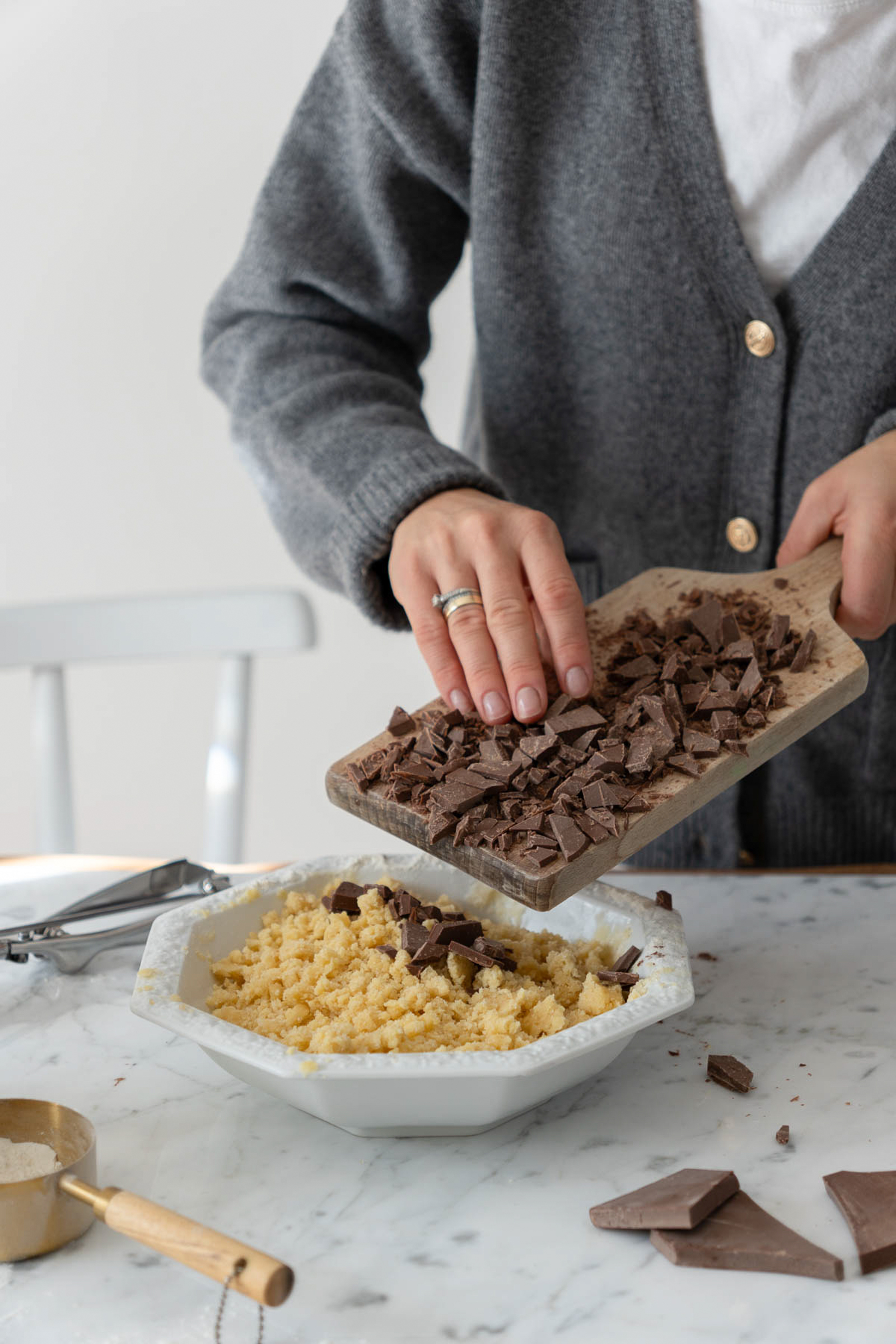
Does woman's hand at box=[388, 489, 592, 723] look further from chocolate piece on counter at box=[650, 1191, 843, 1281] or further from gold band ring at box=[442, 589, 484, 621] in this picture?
chocolate piece on counter at box=[650, 1191, 843, 1281]

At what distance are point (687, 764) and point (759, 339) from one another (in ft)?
1.98

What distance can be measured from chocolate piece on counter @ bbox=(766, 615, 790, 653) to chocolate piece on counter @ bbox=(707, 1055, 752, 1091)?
369 millimetres

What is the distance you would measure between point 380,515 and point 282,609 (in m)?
0.49

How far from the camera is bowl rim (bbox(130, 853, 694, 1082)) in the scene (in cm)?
74

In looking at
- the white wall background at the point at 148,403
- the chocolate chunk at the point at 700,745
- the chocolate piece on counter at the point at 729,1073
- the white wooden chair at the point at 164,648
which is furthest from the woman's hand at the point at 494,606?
the white wall background at the point at 148,403

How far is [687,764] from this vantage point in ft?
3.09

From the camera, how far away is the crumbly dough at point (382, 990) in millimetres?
820

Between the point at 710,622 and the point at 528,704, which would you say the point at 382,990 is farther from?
the point at 710,622

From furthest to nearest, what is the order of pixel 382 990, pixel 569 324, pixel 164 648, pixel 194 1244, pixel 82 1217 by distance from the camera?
pixel 164 648 < pixel 569 324 < pixel 382 990 < pixel 82 1217 < pixel 194 1244

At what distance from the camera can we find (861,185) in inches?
48.8

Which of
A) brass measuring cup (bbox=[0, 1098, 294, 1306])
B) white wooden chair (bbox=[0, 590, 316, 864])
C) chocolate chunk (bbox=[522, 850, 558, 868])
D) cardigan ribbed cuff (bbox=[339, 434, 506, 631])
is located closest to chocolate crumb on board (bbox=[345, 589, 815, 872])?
chocolate chunk (bbox=[522, 850, 558, 868])

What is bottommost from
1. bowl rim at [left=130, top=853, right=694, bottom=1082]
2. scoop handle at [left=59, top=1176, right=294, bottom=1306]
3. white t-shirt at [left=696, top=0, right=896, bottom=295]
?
scoop handle at [left=59, top=1176, right=294, bottom=1306]

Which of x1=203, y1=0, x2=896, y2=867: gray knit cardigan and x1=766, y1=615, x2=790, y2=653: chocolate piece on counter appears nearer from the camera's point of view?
x1=766, y1=615, x2=790, y2=653: chocolate piece on counter

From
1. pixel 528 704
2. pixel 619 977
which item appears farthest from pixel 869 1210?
pixel 528 704
